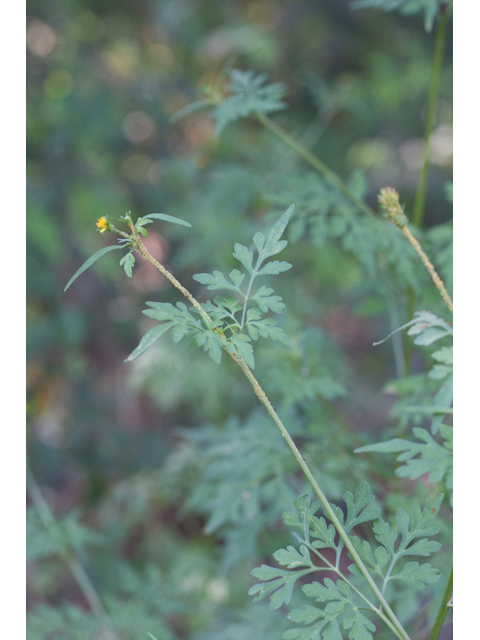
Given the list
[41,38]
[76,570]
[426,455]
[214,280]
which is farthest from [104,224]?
[41,38]

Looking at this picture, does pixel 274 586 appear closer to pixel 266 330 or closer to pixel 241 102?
pixel 266 330

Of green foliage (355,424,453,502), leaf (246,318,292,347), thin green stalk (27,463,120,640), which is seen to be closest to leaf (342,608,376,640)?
green foliage (355,424,453,502)

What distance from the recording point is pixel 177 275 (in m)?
1.87

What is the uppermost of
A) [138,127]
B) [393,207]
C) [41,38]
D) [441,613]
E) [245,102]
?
[41,38]

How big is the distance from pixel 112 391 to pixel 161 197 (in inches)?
29.8

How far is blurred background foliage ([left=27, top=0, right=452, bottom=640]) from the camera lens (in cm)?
97

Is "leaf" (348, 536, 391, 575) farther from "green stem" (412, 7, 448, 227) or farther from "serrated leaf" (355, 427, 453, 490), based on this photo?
"green stem" (412, 7, 448, 227)

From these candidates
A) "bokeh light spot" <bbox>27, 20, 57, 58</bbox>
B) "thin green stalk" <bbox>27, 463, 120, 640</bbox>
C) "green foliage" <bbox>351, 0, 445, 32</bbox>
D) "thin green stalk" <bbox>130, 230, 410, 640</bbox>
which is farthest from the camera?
"bokeh light spot" <bbox>27, 20, 57, 58</bbox>

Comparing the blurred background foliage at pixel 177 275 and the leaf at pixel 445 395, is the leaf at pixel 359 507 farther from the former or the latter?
the blurred background foliage at pixel 177 275

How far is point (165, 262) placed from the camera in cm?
200

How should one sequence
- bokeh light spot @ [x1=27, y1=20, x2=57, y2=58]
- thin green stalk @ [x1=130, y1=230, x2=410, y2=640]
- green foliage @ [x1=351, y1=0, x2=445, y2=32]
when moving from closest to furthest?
thin green stalk @ [x1=130, y1=230, x2=410, y2=640], green foliage @ [x1=351, y1=0, x2=445, y2=32], bokeh light spot @ [x1=27, y1=20, x2=57, y2=58]
